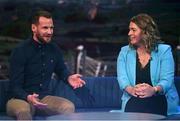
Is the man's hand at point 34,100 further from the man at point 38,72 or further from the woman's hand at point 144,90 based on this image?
the woman's hand at point 144,90

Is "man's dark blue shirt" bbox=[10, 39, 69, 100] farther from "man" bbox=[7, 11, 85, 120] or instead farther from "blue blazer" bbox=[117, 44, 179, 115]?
"blue blazer" bbox=[117, 44, 179, 115]

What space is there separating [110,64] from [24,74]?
9.39 ft

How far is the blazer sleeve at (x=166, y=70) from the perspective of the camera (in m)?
4.64

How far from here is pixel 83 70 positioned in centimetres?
724

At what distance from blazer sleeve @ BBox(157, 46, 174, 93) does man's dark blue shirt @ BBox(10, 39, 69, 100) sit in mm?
846

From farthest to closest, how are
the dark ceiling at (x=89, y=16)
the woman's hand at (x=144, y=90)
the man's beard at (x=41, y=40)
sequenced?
the dark ceiling at (x=89, y=16), the man's beard at (x=41, y=40), the woman's hand at (x=144, y=90)

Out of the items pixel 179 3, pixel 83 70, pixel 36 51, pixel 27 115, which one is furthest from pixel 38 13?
pixel 179 3

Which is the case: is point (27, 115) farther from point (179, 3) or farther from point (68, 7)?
point (179, 3)

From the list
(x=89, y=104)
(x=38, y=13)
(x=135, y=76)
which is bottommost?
A: (x=89, y=104)

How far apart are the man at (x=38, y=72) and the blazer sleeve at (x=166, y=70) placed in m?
0.69

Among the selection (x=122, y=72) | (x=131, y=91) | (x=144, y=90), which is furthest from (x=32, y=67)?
(x=144, y=90)

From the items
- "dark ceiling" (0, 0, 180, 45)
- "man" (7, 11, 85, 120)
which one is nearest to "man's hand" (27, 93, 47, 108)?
"man" (7, 11, 85, 120)

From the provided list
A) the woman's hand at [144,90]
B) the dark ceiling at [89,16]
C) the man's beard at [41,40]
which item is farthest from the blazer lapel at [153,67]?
the dark ceiling at [89,16]

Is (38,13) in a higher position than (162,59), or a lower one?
higher
